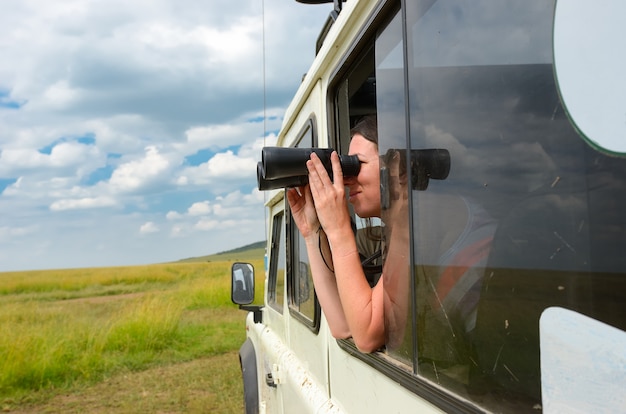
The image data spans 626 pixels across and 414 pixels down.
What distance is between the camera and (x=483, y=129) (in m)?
0.83

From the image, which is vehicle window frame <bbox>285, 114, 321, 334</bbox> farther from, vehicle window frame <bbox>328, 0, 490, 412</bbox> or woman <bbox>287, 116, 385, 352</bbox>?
woman <bbox>287, 116, 385, 352</bbox>

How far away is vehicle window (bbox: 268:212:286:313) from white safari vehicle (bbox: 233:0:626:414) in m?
1.53

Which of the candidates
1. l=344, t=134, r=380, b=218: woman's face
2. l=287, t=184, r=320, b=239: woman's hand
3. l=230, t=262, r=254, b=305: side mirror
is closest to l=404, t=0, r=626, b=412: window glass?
l=344, t=134, r=380, b=218: woman's face

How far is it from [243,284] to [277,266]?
374 millimetres

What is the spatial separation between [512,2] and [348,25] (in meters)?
0.72

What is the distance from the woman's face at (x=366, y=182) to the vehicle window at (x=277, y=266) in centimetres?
136

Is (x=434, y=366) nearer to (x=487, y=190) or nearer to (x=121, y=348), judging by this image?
(x=487, y=190)

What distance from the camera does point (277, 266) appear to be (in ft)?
10.7

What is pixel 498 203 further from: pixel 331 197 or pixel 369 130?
pixel 369 130

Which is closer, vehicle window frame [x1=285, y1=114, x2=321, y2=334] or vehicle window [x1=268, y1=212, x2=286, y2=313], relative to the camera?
vehicle window frame [x1=285, y1=114, x2=321, y2=334]

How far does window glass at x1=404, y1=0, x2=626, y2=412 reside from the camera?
0.65 meters

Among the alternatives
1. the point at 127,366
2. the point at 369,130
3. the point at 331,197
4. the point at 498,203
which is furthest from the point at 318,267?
the point at 127,366

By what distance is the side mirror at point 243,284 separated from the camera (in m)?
3.50

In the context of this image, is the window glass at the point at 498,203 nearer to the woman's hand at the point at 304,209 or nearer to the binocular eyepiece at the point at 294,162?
the binocular eyepiece at the point at 294,162
